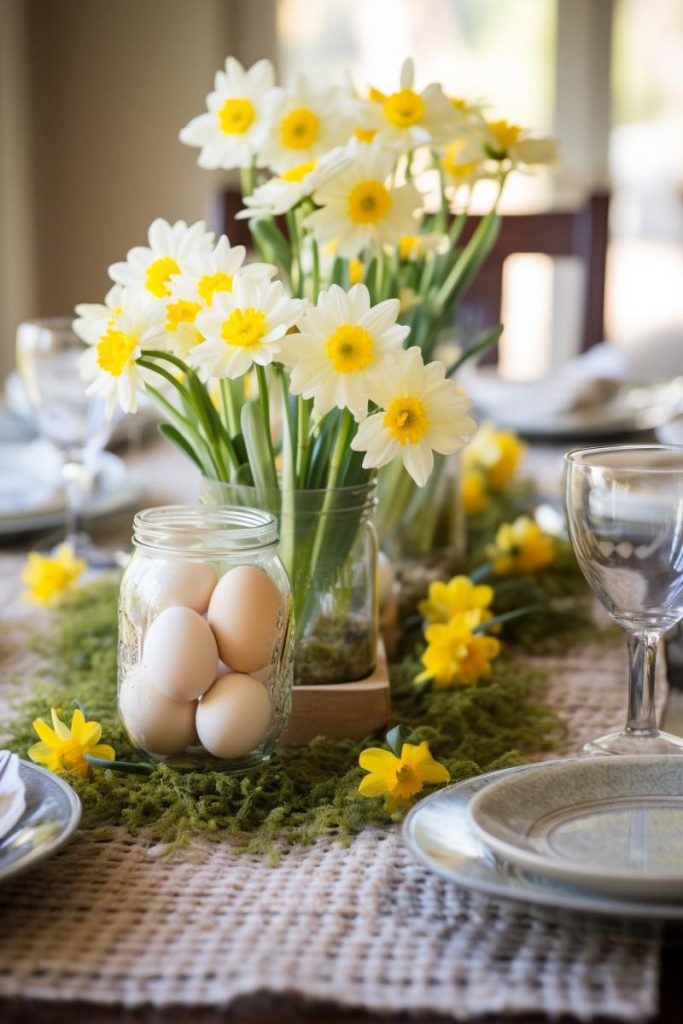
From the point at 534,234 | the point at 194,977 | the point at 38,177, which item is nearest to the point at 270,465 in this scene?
the point at 194,977

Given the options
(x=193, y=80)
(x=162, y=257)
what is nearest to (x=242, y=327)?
(x=162, y=257)

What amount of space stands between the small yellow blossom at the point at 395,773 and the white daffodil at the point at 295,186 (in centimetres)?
31

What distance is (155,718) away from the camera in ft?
2.01

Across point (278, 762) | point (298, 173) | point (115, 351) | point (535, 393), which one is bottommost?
point (278, 762)

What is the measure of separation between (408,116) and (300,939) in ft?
1.75

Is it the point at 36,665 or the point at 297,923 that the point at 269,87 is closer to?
the point at 36,665

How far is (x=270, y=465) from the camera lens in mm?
709

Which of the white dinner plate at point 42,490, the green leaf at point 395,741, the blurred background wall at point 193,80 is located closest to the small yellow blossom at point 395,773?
the green leaf at point 395,741

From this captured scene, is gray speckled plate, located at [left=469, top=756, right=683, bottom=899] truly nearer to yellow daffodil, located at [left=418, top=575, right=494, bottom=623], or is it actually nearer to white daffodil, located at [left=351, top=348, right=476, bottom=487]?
white daffodil, located at [left=351, top=348, right=476, bottom=487]

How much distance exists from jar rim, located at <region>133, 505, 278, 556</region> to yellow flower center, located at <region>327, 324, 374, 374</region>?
0.28 feet

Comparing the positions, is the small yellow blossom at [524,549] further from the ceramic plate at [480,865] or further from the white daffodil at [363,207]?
the ceramic plate at [480,865]

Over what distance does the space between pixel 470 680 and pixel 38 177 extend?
3.38 metres

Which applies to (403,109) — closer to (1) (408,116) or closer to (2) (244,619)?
(1) (408,116)

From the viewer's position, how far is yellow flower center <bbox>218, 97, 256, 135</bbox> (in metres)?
0.80
